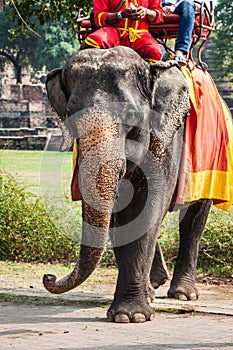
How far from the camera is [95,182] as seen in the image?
5512mm

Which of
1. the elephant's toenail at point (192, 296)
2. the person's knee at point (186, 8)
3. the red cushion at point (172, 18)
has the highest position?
the person's knee at point (186, 8)

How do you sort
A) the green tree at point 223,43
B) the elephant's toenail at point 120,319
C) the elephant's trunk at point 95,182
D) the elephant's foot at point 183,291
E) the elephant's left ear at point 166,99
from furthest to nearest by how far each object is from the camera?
the green tree at point 223,43 → the elephant's foot at point 183,291 → the elephant's left ear at point 166,99 → the elephant's toenail at point 120,319 → the elephant's trunk at point 95,182

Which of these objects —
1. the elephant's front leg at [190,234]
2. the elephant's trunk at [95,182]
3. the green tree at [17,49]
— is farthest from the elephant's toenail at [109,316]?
the green tree at [17,49]

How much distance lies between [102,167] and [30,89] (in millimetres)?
53774

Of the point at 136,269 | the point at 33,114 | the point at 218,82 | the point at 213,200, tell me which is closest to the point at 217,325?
the point at 136,269

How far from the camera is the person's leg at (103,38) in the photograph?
6.28m

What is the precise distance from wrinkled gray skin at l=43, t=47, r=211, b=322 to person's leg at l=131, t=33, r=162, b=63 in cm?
18

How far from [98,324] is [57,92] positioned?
1.68 m

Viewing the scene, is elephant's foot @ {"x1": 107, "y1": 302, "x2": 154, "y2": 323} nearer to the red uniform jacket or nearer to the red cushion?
the red uniform jacket

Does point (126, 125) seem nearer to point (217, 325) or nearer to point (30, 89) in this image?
point (217, 325)

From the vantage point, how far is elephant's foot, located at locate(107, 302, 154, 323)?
19.7 feet

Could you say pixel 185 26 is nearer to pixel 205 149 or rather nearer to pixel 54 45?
pixel 205 149

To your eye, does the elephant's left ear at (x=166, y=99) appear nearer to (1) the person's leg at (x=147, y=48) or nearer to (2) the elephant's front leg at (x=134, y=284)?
(1) the person's leg at (x=147, y=48)

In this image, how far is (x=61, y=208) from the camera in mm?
9906
